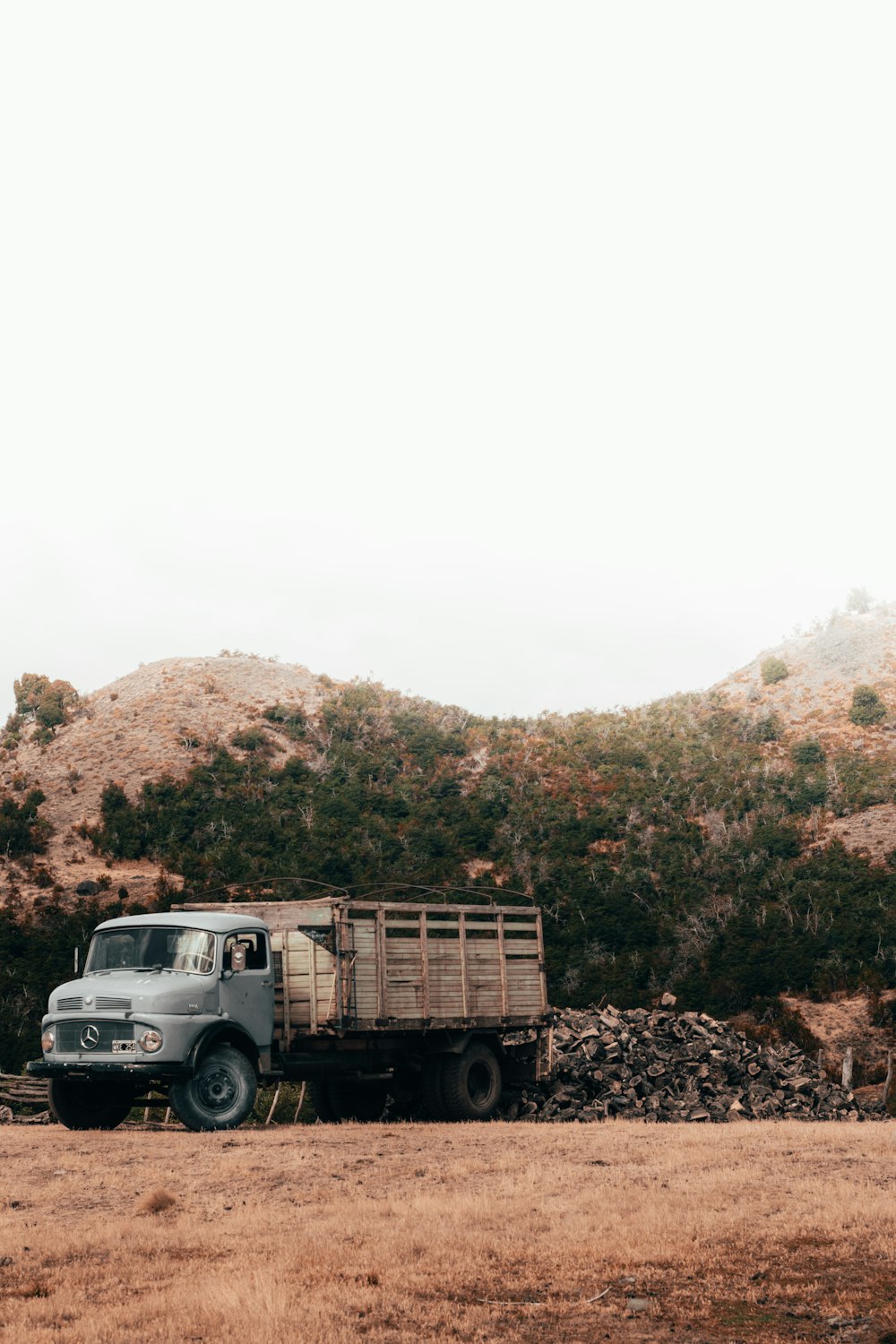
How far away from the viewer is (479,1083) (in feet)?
65.6

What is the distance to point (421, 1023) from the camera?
18609mm

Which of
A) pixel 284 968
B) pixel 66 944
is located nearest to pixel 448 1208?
pixel 284 968

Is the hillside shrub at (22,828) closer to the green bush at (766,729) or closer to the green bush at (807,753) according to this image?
the green bush at (807,753)

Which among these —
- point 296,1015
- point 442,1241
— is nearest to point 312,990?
point 296,1015

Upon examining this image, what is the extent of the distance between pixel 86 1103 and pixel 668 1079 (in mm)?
10022

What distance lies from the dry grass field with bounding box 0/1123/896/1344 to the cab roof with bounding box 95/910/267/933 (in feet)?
9.64

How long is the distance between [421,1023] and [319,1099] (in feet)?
10.2

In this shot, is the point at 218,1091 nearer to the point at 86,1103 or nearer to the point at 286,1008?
the point at 286,1008

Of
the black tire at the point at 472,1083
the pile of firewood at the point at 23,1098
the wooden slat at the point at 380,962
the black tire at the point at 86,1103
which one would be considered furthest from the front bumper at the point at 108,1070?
the pile of firewood at the point at 23,1098

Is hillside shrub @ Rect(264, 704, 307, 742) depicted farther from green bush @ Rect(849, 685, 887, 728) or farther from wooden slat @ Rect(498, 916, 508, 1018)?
wooden slat @ Rect(498, 916, 508, 1018)

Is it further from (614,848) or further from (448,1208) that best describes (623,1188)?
(614,848)

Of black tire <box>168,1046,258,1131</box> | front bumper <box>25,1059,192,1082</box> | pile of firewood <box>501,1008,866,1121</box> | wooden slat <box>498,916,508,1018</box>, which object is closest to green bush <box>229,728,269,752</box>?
pile of firewood <box>501,1008,866,1121</box>

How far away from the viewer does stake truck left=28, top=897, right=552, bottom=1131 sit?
52.2 ft

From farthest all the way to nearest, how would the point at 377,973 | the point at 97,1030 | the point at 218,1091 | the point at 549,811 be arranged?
the point at 549,811
the point at 377,973
the point at 218,1091
the point at 97,1030
